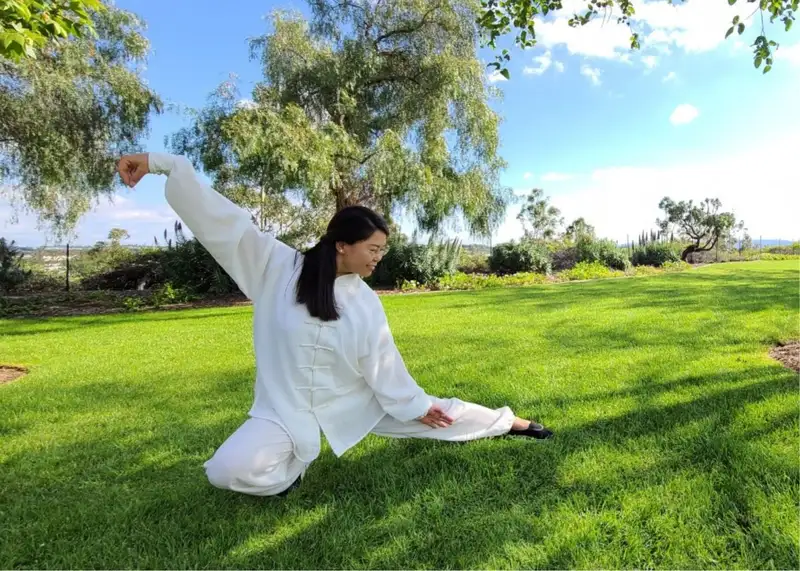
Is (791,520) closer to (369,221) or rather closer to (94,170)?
(369,221)

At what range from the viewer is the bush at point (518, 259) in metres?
18.6

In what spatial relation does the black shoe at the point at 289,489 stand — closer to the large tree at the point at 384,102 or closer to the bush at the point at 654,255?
the large tree at the point at 384,102

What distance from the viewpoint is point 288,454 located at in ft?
7.36

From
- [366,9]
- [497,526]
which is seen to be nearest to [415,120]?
[366,9]

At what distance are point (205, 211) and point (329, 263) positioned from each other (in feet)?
2.05

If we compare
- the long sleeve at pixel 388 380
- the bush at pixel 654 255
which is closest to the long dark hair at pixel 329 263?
the long sleeve at pixel 388 380

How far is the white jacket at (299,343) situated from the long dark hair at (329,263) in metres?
0.05

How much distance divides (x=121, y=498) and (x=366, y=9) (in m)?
13.8

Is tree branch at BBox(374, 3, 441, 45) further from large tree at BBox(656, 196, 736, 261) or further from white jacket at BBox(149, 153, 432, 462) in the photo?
large tree at BBox(656, 196, 736, 261)

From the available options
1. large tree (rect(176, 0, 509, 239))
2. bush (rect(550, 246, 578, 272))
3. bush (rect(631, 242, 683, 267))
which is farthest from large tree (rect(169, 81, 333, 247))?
bush (rect(631, 242, 683, 267))

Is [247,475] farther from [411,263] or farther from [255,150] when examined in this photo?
[411,263]

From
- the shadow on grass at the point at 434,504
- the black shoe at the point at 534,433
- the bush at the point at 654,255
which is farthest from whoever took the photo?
the bush at the point at 654,255

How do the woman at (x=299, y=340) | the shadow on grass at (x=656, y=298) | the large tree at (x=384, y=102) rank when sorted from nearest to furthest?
the woman at (x=299, y=340)
the shadow on grass at (x=656, y=298)
the large tree at (x=384, y=102)

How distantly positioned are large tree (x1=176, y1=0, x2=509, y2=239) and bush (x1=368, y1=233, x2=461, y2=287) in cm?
157
